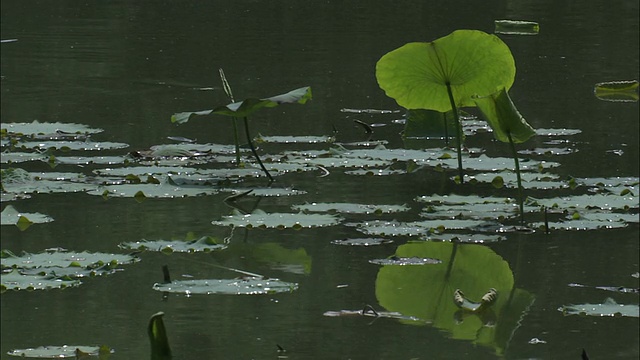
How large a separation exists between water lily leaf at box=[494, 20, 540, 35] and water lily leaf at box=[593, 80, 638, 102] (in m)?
3.48

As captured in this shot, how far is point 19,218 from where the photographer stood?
A: 3949 millimetres

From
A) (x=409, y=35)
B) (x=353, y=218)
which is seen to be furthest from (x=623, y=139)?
(x=409, y=35)

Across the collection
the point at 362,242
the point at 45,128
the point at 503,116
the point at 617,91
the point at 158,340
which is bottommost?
the point at 617,91

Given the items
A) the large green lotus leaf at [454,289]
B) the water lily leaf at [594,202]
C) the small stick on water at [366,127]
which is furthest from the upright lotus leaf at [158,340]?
the small stick on water at [366,127]

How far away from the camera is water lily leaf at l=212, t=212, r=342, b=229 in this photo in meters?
3.92

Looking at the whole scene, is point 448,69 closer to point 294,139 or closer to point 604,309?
point 294,139

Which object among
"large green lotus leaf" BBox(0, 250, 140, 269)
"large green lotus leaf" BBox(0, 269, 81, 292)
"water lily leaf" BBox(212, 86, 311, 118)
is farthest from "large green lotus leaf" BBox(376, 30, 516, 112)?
"large green lotus leaf" BBox(0, 269, 81, 292)

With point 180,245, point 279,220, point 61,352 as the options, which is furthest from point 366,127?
point 61,352

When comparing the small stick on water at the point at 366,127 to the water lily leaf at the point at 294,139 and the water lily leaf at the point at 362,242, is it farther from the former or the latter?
the water lily leaf at the point at 362,242

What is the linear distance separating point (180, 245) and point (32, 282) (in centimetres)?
53

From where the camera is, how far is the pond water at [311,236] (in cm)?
295

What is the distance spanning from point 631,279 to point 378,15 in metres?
8.83

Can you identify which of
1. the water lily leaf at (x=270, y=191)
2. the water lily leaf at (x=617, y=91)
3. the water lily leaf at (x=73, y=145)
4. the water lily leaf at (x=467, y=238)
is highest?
the water lily leaf at (x=467, y=238)

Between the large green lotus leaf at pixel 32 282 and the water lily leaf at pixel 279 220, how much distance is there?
28.6 inches
